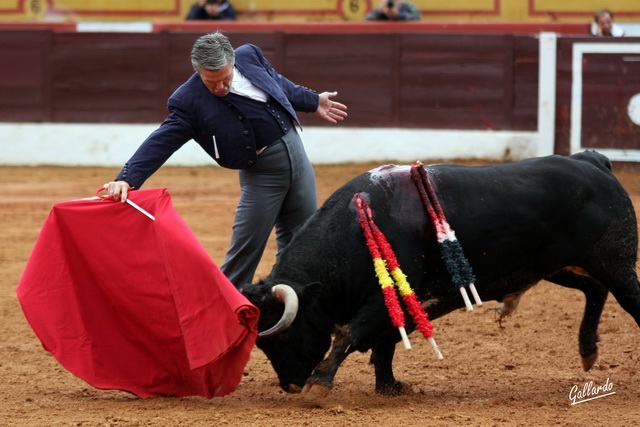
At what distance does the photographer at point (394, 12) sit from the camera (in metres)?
11.0

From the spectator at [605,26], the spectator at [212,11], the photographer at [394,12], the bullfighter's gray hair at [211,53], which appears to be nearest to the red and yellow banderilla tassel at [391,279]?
the bullfighter's gray hair at [211,53]

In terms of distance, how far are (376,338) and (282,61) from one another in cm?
747

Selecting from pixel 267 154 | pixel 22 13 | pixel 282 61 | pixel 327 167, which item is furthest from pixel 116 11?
pixel 267 154

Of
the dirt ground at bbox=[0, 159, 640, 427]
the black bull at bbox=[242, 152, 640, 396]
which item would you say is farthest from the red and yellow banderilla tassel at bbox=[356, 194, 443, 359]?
the dirt ground at bbox=[0, 159, 640, 427]

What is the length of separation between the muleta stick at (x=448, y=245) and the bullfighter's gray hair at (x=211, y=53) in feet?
2.60

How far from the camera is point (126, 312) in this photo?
12.7 feet

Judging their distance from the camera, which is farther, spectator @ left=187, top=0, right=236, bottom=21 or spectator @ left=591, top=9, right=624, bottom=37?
spectator @ left=187, top=0, right=236, bottom=21

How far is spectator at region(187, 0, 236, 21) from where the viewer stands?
11.9m

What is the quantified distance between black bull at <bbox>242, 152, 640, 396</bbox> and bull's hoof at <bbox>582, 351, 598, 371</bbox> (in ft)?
0.79

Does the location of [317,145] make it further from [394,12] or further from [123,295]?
[123,295]

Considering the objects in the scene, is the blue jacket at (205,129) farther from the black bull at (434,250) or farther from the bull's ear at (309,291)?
the bull's ear at (309,291)

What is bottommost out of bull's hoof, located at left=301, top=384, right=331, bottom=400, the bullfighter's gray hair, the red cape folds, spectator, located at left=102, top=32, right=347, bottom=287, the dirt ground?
the dirt ground

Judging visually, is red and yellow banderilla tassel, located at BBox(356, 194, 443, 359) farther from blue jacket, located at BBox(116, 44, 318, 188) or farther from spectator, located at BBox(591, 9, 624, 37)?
spectator, located at BBox(591, 9, 624, 37)

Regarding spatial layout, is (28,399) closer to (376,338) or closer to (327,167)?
(376,338)
